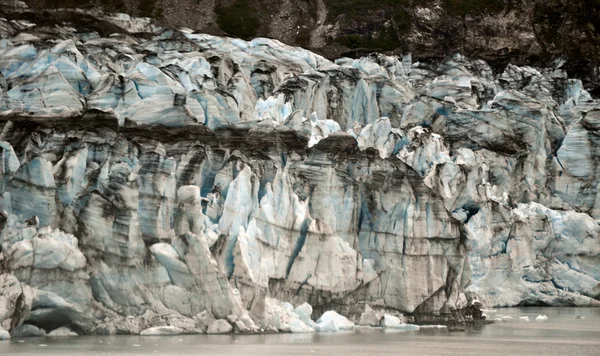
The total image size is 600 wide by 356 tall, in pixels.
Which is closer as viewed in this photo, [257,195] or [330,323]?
[330,323]

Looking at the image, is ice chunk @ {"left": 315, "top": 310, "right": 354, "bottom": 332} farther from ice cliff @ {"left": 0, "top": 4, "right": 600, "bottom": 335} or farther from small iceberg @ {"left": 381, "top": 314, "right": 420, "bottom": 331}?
small iceberg @ {"left": 381, "top": 314, "right": 420, "bottom": 331}

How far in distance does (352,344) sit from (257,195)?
18.2ft

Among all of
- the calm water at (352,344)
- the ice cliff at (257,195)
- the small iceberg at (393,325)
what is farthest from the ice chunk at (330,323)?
the small iceberg at (393,325)

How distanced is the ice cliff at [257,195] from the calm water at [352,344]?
98cm

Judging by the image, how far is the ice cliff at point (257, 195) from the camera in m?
25.3

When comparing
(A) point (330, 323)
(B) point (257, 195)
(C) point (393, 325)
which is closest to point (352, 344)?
(A) point (330, 323)

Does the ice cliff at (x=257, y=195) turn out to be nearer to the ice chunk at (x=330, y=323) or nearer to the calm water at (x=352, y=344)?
the ice chunk at (x=330, y=323)

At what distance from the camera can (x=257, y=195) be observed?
2898 centimetres

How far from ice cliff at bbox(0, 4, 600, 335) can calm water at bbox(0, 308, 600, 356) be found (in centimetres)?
98

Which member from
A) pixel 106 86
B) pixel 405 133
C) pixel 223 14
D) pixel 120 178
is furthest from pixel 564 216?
pixel 223 14

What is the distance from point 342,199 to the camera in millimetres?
31406

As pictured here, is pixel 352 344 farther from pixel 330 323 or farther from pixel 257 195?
pixel 257 195

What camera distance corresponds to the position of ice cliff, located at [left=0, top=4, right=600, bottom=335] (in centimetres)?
2530

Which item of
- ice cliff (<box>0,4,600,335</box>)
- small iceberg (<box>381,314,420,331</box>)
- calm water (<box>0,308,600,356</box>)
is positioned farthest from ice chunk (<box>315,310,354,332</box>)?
small iceberg (<box>381,314,420,331</box>)
